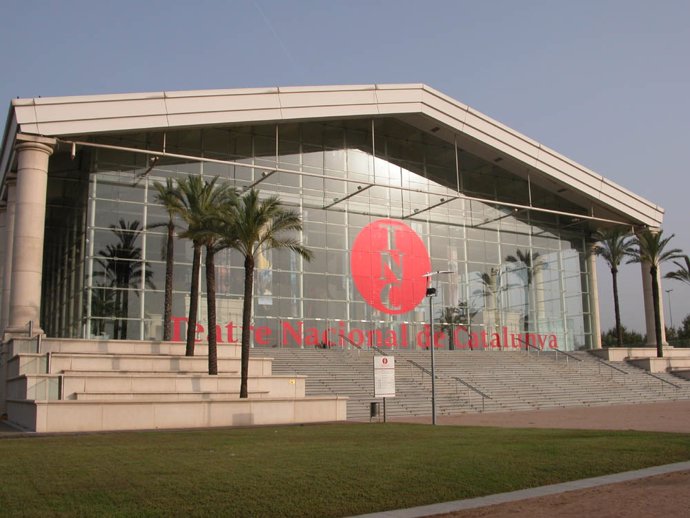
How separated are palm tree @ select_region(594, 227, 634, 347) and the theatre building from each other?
93 cm

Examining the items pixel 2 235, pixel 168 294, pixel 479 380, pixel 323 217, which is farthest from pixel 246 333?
pixel 2 235

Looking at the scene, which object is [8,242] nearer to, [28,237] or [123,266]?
[123,266]

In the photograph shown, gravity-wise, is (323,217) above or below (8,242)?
above

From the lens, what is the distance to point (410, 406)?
30.2 m

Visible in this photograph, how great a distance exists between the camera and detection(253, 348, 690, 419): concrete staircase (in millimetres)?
31609

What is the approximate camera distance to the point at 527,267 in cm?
4844

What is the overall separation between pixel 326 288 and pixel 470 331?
10.5m

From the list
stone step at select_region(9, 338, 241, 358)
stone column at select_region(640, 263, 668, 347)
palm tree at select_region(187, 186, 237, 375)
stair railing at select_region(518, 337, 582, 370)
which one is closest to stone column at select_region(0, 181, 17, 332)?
stone step at select_region(9, 338, 241, 358)

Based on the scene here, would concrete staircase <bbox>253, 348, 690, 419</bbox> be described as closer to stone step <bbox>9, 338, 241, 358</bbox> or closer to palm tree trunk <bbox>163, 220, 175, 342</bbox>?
stone step <bbox>9, 338, 241, 358</bbox>

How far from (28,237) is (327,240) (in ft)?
55.8

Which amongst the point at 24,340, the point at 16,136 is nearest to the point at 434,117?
the point at 16,136

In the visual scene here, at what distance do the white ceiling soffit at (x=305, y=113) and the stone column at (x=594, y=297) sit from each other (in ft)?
13.4

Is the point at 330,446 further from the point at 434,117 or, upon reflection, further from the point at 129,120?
the point at 434,117

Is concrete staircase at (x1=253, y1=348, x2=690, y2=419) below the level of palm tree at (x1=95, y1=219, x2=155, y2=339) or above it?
below
